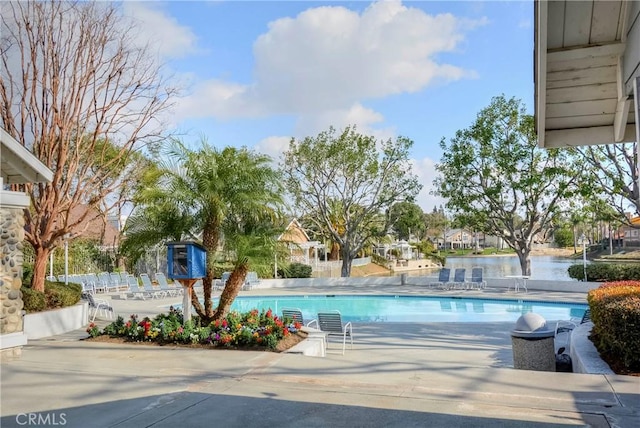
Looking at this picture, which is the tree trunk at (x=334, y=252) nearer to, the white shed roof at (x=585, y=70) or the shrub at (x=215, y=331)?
the shrub at (x=215, y=331)

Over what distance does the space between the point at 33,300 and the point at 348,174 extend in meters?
19.3

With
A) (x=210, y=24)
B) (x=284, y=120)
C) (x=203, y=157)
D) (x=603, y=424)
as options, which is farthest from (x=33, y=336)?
(x=284, y=120)

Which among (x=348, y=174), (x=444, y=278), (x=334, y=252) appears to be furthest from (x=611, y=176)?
(x=334, y=252)

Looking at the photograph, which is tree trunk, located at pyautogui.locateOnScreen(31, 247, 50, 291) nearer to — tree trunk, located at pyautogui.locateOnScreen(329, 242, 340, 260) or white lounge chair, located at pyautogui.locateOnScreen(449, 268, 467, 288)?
white lounge chair, located at pyautogui.locateOnScreen(449, 268, 467, 288)

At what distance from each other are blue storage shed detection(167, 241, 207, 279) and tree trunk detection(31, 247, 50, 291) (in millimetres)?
4906

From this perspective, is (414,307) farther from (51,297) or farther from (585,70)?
(585,70)

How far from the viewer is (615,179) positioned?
64.6 feet

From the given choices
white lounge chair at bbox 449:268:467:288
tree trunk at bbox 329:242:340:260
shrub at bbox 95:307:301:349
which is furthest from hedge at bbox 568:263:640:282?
tree trunk at bbox 329:242:340:260

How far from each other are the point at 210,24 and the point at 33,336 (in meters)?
8.03

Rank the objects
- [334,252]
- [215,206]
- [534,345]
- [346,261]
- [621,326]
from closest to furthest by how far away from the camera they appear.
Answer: [621,326] → [534,345] → [215,206] → [346,261] → [334,252]

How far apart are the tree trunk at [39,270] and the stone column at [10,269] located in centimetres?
416

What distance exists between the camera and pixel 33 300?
37.7 ft

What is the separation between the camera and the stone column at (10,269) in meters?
8.19

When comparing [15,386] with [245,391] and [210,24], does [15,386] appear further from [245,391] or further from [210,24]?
[210,24]
